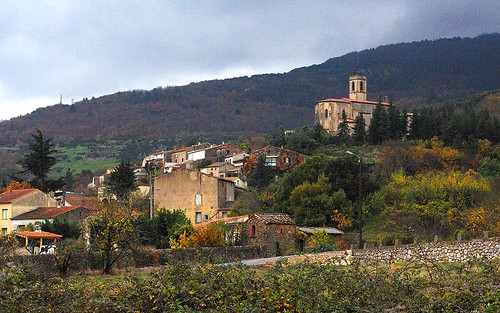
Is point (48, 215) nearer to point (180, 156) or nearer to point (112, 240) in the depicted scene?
point (112, 240)

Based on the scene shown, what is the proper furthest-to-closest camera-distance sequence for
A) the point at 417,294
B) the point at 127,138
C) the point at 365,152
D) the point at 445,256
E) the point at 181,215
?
the point at 127,138, the point at 365,152, the point at 181,215, the point at 445,256, the point at 417,294

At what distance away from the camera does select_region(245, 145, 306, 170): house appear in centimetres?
8469

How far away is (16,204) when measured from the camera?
193ft

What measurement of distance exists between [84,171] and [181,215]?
84003 millimetres

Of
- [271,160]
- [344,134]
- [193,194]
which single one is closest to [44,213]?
[193,194]

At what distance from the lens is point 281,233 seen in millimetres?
42469

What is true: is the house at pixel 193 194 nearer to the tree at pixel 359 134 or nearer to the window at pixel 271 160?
the window at pixel 271 160

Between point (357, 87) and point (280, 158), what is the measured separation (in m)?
41.6

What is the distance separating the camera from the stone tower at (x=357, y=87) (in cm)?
12306

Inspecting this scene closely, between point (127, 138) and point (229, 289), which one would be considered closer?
point (229, 289)


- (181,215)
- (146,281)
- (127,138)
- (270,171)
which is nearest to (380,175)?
(270,171)

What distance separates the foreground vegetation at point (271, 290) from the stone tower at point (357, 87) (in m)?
107

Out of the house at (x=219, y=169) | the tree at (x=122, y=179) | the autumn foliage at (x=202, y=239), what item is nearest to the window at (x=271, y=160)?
the house at (x=219, y=169)

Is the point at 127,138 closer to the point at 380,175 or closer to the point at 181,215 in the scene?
the point at 380,175
